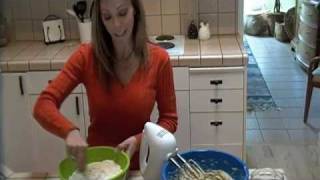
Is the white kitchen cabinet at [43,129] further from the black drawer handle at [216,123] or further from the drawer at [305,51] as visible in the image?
the drawer at [305,51]

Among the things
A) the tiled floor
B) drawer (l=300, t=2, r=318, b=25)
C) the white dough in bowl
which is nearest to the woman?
the white dough in bowl

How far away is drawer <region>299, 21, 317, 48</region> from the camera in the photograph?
5.00m

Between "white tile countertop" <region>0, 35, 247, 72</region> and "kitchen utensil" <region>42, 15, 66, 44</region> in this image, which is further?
"kitchen utensil" <region>42, 15, 66, 44</region>

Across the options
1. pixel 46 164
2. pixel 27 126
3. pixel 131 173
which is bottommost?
pixel 46 164

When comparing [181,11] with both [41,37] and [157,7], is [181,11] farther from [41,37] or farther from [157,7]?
[41,37]

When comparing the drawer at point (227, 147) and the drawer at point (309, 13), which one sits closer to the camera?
the drawer at point (227, 147)

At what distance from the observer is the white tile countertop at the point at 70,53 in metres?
2.52

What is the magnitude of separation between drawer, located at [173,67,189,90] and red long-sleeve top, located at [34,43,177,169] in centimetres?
95

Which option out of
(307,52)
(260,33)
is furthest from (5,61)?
(260,33)

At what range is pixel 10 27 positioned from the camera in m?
3.03

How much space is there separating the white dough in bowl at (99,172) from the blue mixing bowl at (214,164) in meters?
0.13

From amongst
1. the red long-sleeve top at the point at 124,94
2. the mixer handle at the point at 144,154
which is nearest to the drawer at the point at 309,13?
the red long-sleeve top at the point at 124,94

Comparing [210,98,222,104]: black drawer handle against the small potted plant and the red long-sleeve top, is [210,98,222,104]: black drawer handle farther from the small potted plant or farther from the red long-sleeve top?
the small potted plant

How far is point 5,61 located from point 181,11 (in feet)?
3.81
